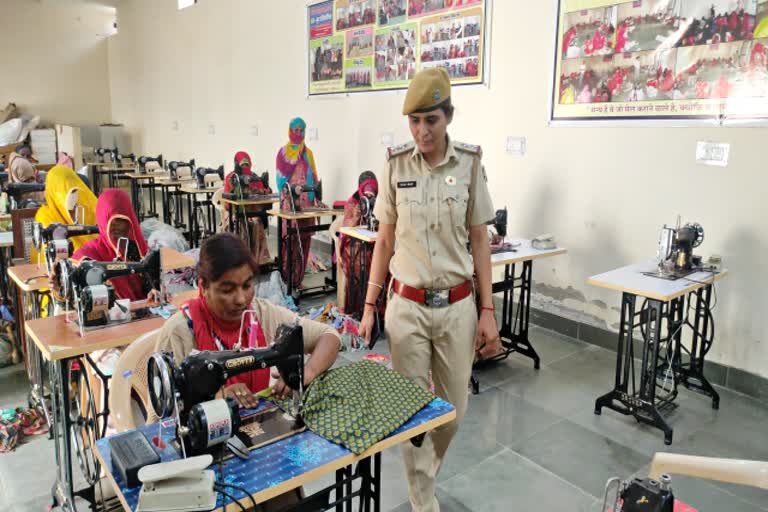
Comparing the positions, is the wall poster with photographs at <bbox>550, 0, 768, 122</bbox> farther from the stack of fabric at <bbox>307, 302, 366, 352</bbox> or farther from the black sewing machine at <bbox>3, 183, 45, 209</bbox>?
the black sewing machine at <bbox>3, 183, 45, 209</bbox>

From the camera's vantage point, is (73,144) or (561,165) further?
(73,144)

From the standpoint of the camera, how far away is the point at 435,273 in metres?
2.06

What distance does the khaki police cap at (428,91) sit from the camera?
189 cm

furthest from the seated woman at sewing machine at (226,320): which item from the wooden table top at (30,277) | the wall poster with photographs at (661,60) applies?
the wall poster with photographs at (661,60)

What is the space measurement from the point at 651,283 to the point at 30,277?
3254 mm

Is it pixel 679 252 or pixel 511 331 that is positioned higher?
pixel 679 252

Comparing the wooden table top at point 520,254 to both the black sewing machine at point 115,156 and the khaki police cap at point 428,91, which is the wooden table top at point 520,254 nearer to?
the khaki police cap at point 428,91

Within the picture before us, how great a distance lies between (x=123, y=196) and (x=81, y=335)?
3.03 feet

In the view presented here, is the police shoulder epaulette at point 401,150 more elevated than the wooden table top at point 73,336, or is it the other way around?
the police shoulder epaulette at point 401,150

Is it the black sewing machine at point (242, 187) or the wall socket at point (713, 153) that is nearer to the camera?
the wall socket at point (713, 153)

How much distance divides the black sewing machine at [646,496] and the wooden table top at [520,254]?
2.61m

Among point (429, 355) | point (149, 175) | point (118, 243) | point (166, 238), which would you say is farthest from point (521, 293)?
point (149, 175)

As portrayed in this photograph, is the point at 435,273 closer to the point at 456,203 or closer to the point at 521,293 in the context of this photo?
the point at 456,203

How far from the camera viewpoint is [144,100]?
1186cm
